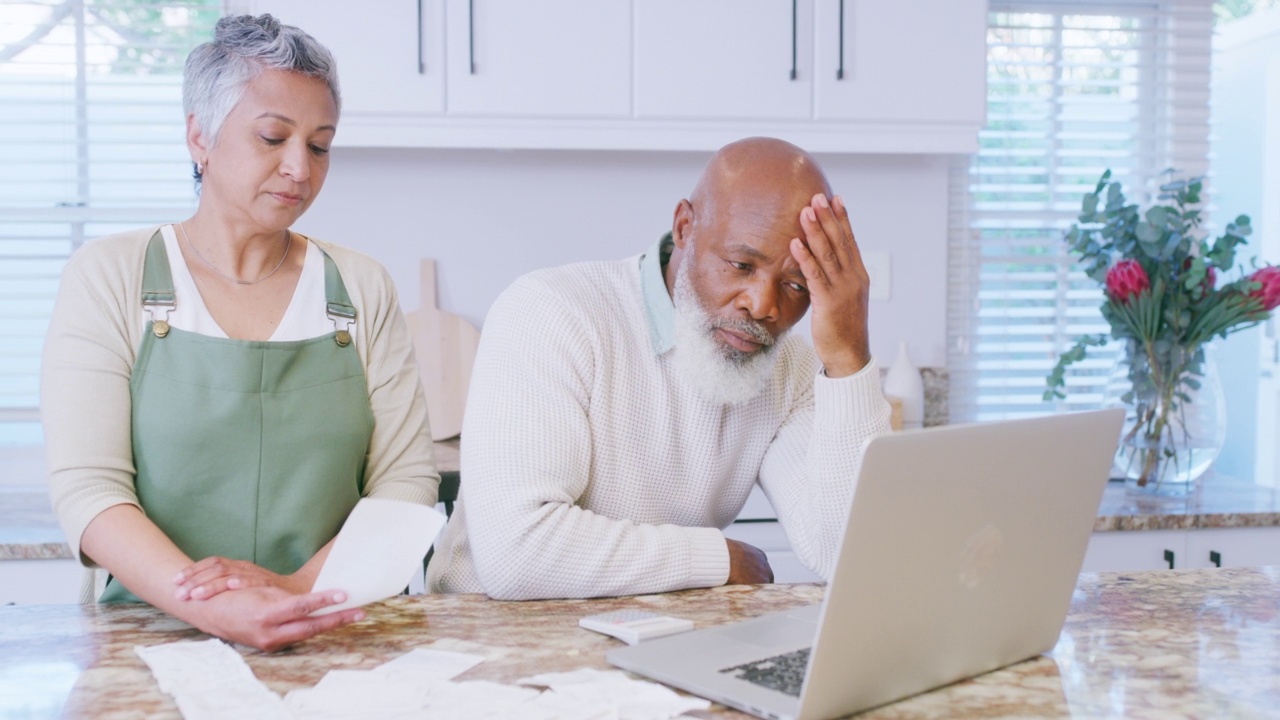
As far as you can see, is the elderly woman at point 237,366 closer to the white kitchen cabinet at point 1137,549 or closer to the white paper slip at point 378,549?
the white paper slip at point 378,549

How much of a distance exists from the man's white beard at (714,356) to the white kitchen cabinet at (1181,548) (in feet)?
4.15

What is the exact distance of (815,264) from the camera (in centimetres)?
150

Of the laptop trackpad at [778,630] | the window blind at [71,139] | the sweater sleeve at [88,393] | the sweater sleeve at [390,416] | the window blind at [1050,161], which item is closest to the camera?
the laptop trackpad at [778,630]

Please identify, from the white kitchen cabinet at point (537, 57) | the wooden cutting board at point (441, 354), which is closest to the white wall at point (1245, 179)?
the white kitchen cabinet at point (537, 57)

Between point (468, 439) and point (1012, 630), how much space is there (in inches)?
27.7

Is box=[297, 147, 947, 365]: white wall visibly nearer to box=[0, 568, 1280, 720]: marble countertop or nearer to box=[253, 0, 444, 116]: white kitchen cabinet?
box=[253, 0, 444, 116]: white kitchen cabinet

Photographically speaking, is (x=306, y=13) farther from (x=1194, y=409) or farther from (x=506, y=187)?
(x=1194, y=409)

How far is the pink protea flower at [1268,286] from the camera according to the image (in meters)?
2.56

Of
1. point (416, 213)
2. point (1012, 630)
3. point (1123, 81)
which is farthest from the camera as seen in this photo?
point (1123, 81)

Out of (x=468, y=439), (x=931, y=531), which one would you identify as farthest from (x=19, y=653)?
(x=931, y=531)

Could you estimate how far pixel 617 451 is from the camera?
157 centimetres

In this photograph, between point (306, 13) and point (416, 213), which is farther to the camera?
point (416, 213)

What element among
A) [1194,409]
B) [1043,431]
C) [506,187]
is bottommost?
[1194,409]

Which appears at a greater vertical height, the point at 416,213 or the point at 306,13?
the point at 306,13
